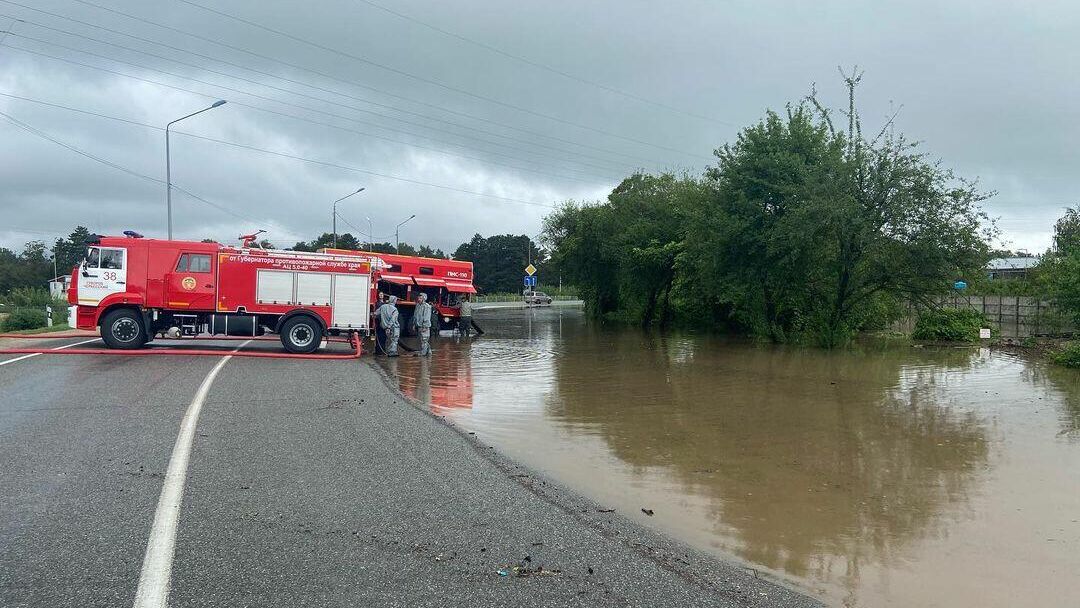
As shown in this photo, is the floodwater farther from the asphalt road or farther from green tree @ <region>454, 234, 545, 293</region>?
green tree @ <region>454, 234, 545, 293</region>

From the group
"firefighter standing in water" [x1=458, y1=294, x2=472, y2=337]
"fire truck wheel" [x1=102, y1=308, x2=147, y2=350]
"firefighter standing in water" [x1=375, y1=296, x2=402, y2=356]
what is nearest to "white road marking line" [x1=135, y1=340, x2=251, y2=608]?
"firefighter standing in water" [x1=375, y1=296, x2=402, y2=356]

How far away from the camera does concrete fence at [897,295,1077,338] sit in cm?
2608

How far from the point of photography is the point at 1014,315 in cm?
2969

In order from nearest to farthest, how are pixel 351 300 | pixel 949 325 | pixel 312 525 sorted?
pixel 312 525 → pixel 351 300 → pixel 949 325

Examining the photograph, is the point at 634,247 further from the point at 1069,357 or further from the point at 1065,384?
the point at 1065,384

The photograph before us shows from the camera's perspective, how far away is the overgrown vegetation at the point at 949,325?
28.0 meters

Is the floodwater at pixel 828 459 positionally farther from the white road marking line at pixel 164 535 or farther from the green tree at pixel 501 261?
the green tree at pixel 501 261

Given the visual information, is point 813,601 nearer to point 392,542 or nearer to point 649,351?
point 392,542

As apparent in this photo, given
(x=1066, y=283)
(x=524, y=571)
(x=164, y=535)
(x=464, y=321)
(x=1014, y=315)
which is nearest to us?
(x=524, y=571)

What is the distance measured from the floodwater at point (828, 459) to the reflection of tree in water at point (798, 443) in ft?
0.11

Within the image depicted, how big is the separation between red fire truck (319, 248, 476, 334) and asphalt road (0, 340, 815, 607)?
18315mm

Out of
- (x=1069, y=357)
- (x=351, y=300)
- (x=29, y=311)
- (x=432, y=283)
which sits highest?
(x=432, y=283)

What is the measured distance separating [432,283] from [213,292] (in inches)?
438

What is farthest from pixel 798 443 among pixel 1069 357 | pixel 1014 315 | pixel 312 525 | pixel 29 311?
pixel 29 311
